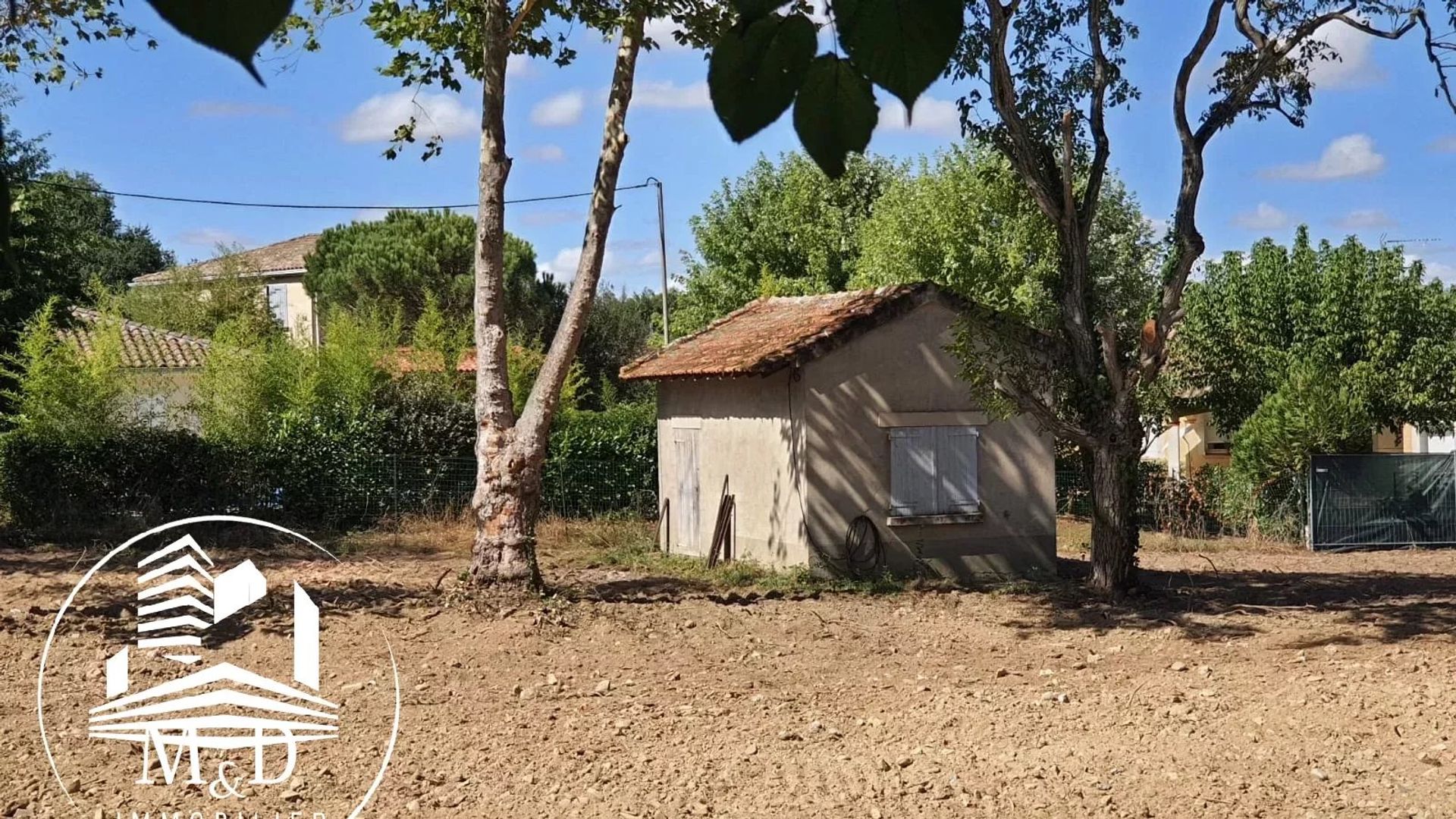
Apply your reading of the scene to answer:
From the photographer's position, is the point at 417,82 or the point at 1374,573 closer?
the point at 417,82

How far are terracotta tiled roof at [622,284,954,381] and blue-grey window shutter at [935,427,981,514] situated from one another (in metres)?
1.49

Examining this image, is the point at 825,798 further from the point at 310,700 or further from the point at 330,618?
the point at 330,618

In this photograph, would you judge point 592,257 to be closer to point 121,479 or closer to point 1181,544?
point 121,479

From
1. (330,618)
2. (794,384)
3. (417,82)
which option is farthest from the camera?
(794,384)

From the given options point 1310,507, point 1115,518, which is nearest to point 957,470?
point 1115,518

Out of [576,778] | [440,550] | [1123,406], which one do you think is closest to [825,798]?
[576,778]

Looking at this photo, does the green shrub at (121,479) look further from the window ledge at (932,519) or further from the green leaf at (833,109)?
the green leaf at (833,109)

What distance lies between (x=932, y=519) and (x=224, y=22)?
13897 mm

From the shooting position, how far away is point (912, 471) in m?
14.5

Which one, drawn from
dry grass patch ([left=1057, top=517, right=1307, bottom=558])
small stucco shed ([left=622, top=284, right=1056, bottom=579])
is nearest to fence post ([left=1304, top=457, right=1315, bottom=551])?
dry grass patch ([left=1057, top=517, right=1307, bottom=558])

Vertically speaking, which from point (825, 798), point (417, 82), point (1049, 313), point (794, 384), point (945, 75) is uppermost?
point (417, 82)

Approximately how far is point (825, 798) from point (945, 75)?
6.12 metres

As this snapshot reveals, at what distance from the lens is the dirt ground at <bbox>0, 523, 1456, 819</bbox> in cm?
666

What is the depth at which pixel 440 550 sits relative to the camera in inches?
653
